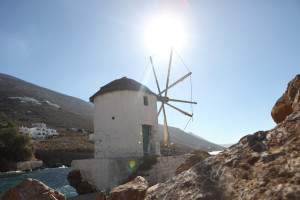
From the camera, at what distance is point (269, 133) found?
2012 millimetres

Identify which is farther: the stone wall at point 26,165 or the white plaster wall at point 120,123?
the stone wall at point 26,165

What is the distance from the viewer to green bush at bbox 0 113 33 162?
44250 millimetres

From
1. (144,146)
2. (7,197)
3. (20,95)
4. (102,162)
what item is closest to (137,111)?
(144,146)

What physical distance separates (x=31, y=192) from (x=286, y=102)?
4.46 m

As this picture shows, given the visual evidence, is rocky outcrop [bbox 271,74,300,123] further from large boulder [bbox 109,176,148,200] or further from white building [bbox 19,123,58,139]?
white building [bbox 19,123,58,139]

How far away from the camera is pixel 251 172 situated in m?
1.74

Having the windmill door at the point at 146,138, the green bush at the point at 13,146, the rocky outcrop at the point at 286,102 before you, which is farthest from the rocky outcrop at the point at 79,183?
the green bush at the point at 13,146

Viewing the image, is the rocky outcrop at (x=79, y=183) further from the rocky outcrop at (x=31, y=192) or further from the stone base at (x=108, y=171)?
the rocky outcrop at (x=31, y=192)

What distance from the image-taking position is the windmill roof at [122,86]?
666 inches

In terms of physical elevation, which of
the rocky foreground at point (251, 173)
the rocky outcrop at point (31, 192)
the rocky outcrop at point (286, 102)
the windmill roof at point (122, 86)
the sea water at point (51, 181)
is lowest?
the sea water at point (51, 181)

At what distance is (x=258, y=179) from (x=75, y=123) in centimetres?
9699

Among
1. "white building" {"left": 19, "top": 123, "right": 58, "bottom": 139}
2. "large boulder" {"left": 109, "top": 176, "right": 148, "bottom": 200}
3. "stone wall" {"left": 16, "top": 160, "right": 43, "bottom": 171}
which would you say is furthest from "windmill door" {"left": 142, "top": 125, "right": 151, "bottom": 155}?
"white building" {"left": 19, "top": 123, "right": 58, "bottom": 139}

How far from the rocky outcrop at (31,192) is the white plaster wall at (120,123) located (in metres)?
11.0

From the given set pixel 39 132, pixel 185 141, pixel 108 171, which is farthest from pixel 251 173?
pixel 185 141
